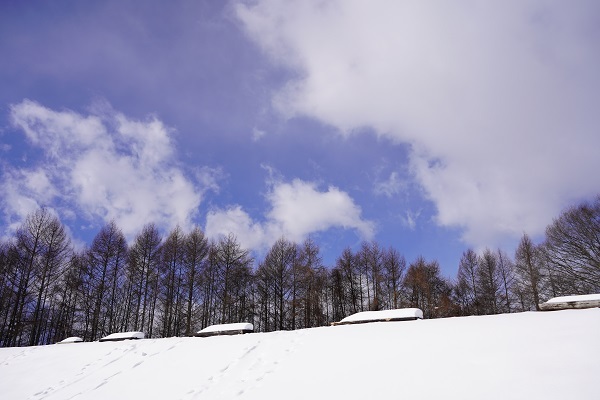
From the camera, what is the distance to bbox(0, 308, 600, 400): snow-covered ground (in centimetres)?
495

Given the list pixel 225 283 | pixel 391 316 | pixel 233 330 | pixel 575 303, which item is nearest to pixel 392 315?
pixel 391 316

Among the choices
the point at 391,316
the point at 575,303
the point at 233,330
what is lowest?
the point at 233,330

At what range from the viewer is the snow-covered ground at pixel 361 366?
4953 millimetres

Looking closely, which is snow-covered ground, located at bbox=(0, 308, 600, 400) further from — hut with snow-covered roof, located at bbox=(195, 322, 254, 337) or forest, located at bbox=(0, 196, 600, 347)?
forest, located at bbox=(0, 196, 600, 347)

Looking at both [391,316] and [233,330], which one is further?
Result: [233,330]

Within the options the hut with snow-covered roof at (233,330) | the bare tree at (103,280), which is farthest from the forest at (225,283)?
the hut with snow-covered roof at (233,330)

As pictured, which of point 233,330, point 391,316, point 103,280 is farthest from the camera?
point 103,280

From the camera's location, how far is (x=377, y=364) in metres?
6.50

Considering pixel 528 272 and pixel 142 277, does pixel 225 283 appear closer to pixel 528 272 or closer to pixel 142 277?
pixel 142 277

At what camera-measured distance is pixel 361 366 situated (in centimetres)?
658

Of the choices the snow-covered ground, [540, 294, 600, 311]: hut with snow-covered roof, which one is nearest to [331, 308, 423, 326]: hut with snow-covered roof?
the snow-covered ground

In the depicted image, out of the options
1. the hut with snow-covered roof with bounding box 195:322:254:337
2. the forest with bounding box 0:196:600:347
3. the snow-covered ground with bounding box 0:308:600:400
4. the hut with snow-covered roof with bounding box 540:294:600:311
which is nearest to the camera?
the snow-covered ground with bounding box 0:308:600:400

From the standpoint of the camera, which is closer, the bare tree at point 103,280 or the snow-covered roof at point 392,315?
the snow-covered roof at point 392,315

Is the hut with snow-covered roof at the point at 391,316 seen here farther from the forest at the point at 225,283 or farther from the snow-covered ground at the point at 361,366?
the forest at the point at 225,283
